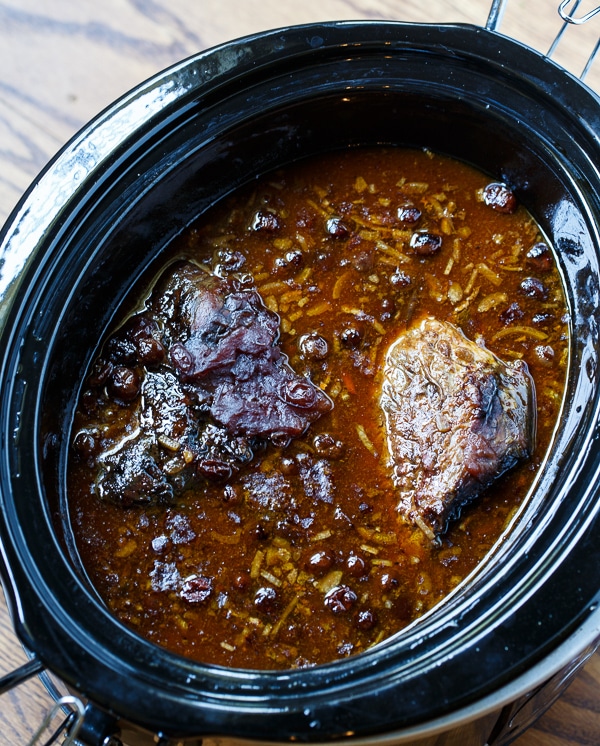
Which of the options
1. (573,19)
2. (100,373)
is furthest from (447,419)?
(573,19)

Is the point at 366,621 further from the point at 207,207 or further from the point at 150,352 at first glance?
the point at 207,207

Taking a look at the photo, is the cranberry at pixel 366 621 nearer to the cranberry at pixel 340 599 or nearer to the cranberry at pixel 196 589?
the cranberry at pixel 340 599

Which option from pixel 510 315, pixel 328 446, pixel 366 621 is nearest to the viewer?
pixel 366 621

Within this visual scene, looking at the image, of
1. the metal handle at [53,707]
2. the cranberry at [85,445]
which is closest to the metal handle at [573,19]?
the cranberry at [85,445]

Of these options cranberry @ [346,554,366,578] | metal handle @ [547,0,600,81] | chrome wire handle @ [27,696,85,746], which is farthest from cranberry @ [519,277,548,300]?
chrome wire handle @ [27,696,85,746]

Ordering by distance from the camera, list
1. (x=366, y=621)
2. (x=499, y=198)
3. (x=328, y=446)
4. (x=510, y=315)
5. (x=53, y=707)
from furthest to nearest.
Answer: (x=499, y=198), (x=510, y=315), (x=328, y=446), (x=366, y=621), (x=53, y=707)

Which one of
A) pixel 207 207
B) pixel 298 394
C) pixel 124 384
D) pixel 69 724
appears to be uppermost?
pixel 207 207
